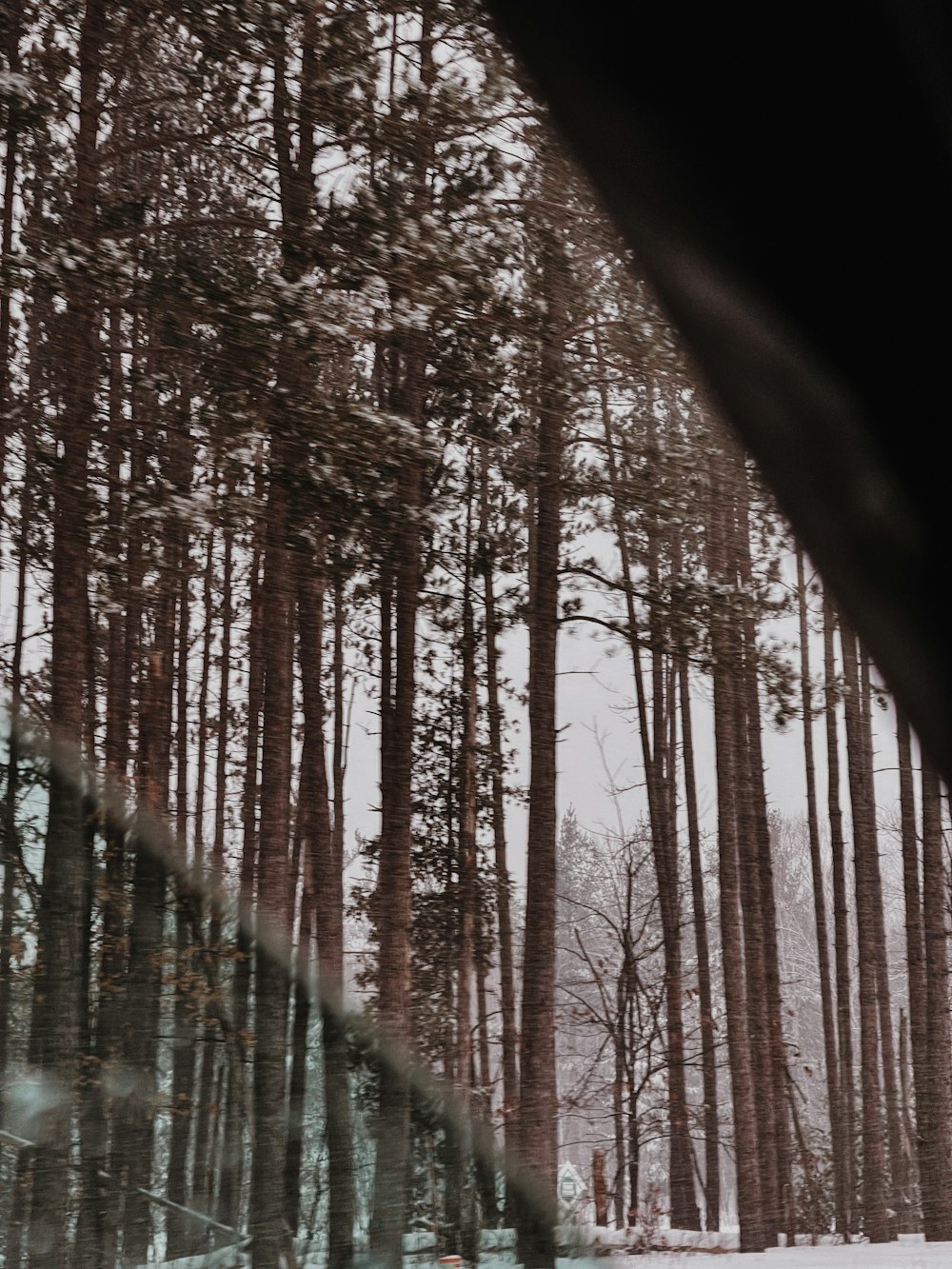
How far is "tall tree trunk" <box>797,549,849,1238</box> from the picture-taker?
14.2ft

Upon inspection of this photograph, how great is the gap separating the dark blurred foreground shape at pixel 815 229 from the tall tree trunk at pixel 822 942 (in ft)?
11.9

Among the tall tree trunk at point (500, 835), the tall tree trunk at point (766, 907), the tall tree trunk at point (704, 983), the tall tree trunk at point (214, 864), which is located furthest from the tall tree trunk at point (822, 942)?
the tall tree trunk at point (214, 864)

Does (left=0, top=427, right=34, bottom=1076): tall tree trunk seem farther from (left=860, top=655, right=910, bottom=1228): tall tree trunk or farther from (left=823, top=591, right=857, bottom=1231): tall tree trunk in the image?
(left=860, top=655, right=910, bottom=1228): tall tree trunk

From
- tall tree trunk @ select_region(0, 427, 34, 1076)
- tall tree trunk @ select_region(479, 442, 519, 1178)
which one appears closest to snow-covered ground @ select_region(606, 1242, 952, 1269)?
tall tree trunk @ select_region(479, 442, 519, 1178)

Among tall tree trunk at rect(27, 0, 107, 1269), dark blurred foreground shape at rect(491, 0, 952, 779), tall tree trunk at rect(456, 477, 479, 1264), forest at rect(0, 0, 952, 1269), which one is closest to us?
dark blurred foreground shape at rect(491, 0, 952, 779)

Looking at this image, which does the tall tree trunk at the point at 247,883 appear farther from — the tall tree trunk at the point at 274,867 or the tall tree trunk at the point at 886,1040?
the tall tree trunk at the point at 886,1040

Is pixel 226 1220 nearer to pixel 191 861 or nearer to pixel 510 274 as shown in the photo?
pixel 191 861

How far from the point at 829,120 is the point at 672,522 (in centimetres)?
406

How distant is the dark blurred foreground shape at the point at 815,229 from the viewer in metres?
0.46

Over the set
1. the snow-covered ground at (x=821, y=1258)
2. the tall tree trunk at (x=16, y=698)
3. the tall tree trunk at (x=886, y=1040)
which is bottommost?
the snow-covered ground at (x=821, y=1258)

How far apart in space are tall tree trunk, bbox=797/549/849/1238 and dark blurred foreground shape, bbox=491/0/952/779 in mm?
3636

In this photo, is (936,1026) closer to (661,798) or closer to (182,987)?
(661,798)

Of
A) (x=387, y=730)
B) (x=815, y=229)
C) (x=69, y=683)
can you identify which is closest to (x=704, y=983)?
(x=387, y=730)

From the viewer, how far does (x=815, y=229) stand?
0.49 metres
